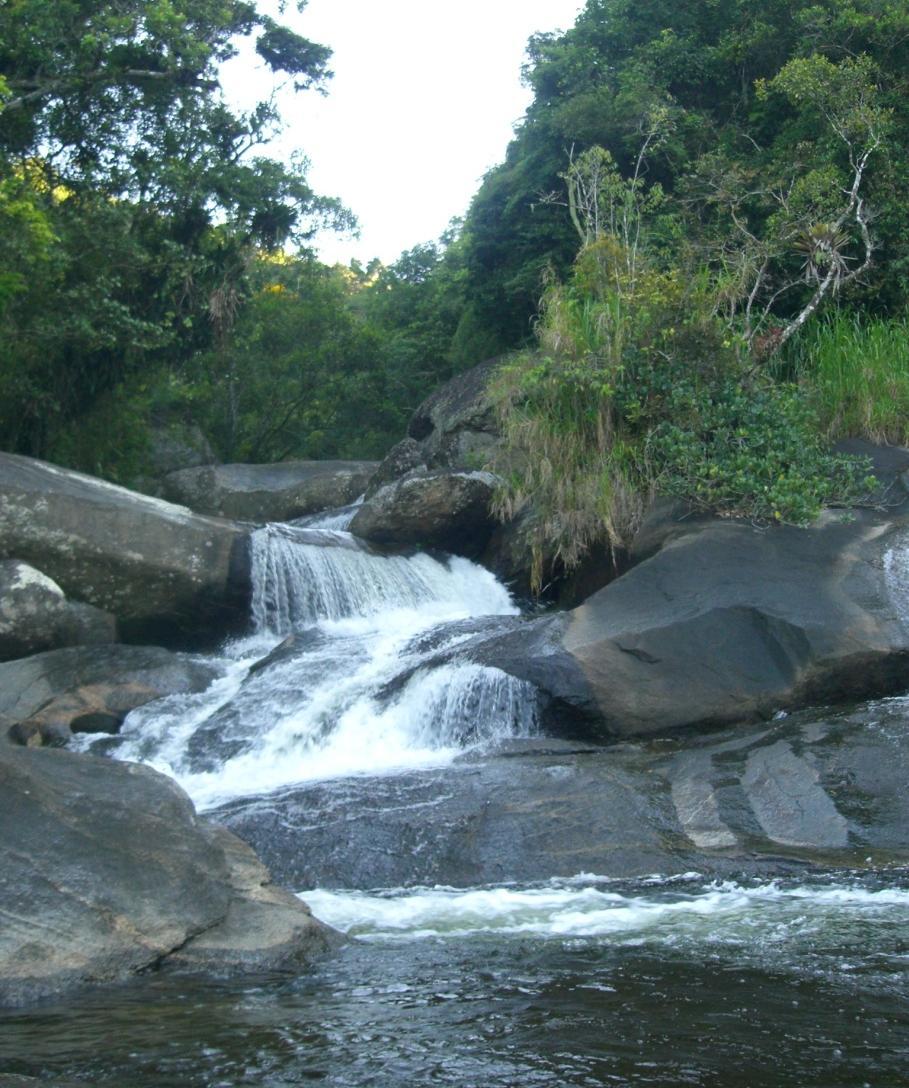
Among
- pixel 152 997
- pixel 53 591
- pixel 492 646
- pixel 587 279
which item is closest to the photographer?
pixel 152 997

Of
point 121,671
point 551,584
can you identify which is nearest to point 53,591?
point 121,671

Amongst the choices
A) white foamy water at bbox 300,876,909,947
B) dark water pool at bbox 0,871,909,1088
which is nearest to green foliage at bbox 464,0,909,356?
white foamy water at bbox 300,876,909,947

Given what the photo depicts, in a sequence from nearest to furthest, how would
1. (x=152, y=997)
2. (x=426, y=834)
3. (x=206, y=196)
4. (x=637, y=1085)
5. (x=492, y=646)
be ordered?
(x=637, y=1085) → (x=152, y=997) → (x=426, y=834) → (x=492, y=646) → (x=206, y=196)

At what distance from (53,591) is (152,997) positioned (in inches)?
314

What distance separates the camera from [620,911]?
6.40 meters

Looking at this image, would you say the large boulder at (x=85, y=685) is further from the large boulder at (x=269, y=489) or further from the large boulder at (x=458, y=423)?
the large boulder at (x=269, y=489)

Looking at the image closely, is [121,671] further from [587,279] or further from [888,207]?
[888,207]

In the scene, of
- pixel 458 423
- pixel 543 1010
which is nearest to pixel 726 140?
pixel 458 423

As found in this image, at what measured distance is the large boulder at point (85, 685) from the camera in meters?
10.6

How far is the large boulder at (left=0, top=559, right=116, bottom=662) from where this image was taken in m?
12.0

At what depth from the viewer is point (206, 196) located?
55.4 feet

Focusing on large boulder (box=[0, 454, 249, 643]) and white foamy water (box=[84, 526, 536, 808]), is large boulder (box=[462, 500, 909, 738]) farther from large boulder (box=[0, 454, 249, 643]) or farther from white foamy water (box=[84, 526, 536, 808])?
large boulder (box=[0, 454, 249, 643])

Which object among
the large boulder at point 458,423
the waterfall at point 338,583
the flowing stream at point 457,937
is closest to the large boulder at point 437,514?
the waterfall at point 338,583

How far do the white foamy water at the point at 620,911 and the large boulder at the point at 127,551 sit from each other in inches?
253
